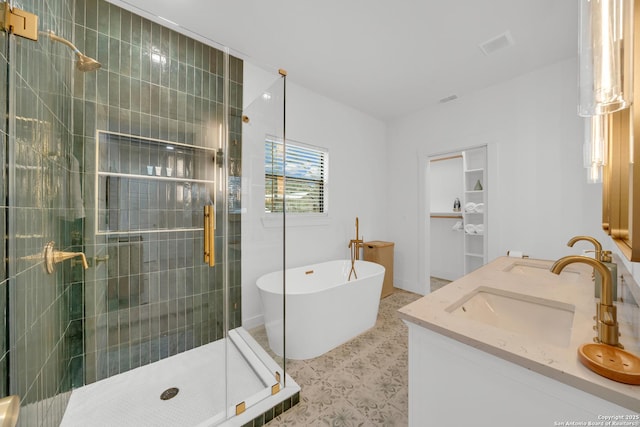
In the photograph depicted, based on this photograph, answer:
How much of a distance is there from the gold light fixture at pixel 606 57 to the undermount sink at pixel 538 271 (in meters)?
1.19

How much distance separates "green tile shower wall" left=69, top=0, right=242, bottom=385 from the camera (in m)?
1.68

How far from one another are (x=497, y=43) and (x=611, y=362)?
2.62m

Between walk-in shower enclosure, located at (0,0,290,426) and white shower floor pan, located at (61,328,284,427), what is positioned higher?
walk-in shower enclosure, located at (0,0,290,426)

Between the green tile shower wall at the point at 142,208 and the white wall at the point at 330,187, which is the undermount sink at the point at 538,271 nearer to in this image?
the white wall at the point at 330,187

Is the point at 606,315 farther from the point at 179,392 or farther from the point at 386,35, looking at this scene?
the point at 386,35

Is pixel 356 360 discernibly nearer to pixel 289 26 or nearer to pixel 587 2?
pixel 587 2

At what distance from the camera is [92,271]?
1.70 metres

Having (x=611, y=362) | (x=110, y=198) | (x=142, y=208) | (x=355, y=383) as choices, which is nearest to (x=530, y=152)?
(x=611, y=362)

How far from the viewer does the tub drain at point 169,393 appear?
155cm

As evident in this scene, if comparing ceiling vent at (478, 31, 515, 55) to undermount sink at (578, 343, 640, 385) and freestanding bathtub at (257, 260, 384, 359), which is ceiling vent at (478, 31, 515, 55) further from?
undermount sink at (578, 343, 640, 385)

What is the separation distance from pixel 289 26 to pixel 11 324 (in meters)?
2.37

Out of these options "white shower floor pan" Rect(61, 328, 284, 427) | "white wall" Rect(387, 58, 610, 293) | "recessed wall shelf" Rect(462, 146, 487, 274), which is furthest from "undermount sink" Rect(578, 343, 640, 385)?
"recessed wall shelf" Rect(462, 146, 487, 274)

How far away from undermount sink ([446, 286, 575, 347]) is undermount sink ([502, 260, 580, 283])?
45 cm

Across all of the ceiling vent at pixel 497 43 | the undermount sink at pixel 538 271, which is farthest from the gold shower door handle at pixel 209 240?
the ceiling vent at pixel 497 43
